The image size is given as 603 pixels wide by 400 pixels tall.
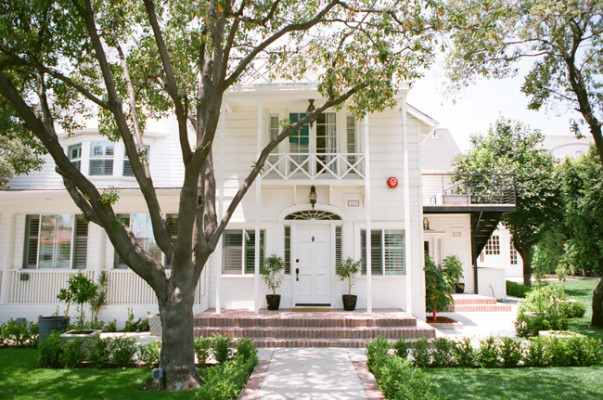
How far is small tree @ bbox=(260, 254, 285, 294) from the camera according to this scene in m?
12.8

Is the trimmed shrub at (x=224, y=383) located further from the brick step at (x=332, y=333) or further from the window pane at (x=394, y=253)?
the window pane at (x=394, y=253)

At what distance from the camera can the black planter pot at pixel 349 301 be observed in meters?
12.5

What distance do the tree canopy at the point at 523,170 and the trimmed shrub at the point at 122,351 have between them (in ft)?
61.3

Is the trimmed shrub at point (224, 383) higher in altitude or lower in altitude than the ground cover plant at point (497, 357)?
higher

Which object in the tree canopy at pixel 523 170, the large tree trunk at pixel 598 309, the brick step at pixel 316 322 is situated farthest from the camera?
the tree canopy at pixel 523 170

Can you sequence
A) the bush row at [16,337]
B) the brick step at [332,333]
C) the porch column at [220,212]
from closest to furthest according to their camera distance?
the bush row at [16,337]
the brick step at [332,333]
the porch column at [220,212]

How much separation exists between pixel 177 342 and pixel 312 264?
264 inches

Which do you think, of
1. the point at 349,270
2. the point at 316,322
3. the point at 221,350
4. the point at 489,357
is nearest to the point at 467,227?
the point at 349,270

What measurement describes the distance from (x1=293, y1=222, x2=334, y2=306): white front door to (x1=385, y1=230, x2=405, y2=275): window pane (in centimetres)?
172

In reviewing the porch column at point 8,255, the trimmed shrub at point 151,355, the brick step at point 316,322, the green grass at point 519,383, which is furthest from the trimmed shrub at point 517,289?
the porch column at point 8,255

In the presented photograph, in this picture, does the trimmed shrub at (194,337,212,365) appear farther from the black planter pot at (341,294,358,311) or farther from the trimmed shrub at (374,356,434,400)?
the black planter pot at (341,294,358,311)

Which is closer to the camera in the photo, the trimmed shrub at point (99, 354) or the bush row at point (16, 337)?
the trimmed shrub at point (99, 354)

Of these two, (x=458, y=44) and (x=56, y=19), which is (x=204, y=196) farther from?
(x=458, y=44)

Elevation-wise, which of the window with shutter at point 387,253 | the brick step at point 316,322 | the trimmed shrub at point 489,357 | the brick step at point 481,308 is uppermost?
the window with shutter at point 387,253
